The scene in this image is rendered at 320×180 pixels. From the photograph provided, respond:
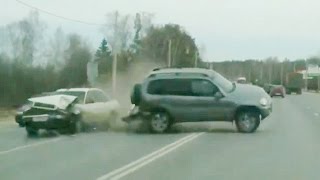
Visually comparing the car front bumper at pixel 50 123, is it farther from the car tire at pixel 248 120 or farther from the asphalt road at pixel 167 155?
the car tire at pixel 248 120

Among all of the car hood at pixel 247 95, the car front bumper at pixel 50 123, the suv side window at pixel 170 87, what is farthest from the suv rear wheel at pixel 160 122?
the car front bumper at pixel 50 123

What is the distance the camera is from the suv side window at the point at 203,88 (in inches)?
879

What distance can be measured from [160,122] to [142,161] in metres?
8.52

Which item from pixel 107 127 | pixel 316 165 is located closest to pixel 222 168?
pixel 316 165

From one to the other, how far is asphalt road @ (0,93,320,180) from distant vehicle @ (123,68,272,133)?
1.83ft

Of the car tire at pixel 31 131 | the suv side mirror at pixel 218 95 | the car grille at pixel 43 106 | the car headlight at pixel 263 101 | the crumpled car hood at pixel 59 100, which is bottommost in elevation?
the car tire at pixel 31 131

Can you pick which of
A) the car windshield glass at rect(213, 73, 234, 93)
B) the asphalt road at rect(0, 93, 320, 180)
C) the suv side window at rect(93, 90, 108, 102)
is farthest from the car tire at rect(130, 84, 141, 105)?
the car windshield glass at rect(213, 73, 234, 93)

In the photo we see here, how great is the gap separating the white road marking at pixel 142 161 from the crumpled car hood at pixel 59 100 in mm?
4578

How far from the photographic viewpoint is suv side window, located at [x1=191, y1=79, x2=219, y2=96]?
22328 mm

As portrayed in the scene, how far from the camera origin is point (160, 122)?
22688 millimetres

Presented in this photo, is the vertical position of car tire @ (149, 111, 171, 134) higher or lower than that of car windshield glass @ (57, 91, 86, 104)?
lower

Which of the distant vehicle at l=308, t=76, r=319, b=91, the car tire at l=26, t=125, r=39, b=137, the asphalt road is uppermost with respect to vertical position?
the asphalt road

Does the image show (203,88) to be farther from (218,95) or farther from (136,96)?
(136,96)

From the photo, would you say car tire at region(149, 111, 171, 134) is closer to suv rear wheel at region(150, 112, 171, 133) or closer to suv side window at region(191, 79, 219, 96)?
suv rear wheel at region(150, 112, 171, 133)
